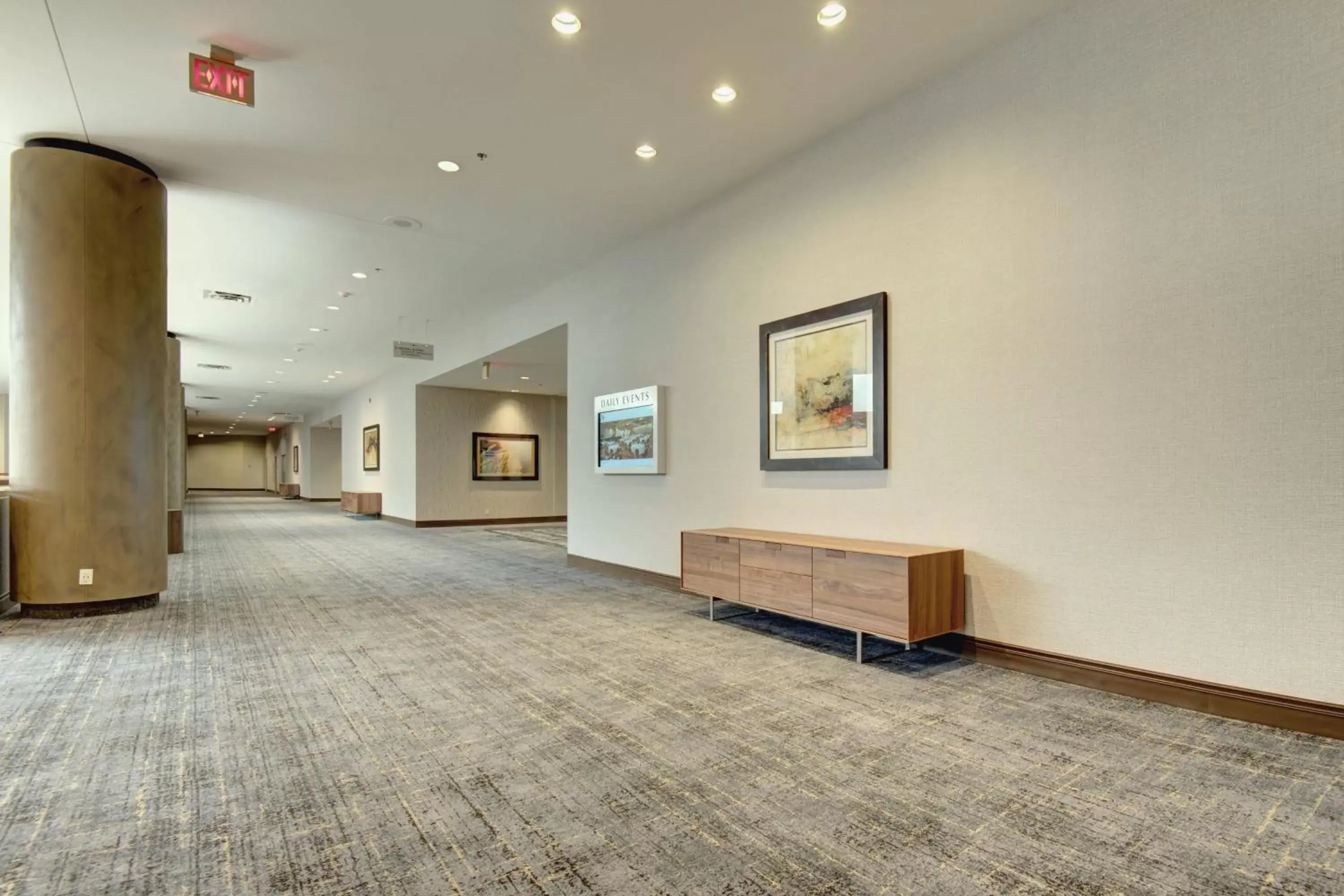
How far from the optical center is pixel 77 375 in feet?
17.3

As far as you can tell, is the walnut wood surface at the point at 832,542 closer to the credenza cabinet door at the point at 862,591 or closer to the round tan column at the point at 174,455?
the credenza cabinet door at the point at 862,591

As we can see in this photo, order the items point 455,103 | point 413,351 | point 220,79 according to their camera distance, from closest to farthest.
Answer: point 220,79
point 455,103
point 413,351

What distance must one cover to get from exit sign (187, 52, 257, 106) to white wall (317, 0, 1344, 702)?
3.87 metres

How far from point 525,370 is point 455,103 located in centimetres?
818

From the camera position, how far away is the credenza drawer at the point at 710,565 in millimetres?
5121

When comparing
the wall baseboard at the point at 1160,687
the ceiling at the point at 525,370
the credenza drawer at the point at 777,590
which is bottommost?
the wall baseboard at the point at 1160,687

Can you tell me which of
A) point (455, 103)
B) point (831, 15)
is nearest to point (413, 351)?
point (455, 103)

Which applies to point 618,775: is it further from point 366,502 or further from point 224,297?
point 366,502

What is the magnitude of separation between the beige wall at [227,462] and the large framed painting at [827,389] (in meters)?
41.0

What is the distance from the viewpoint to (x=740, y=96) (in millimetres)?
4582

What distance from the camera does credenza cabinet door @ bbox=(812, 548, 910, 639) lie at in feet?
12.5

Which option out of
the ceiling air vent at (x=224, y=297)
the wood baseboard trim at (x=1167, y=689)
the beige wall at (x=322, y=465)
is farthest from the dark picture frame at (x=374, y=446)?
the wood baseboard trim at (x=1167, y=689)

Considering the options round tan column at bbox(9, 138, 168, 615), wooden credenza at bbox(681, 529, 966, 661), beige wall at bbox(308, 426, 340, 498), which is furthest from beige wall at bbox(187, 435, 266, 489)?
wooden credenza at bbox(681, 529, 966, 661)

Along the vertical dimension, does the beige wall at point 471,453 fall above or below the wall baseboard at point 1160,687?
above
